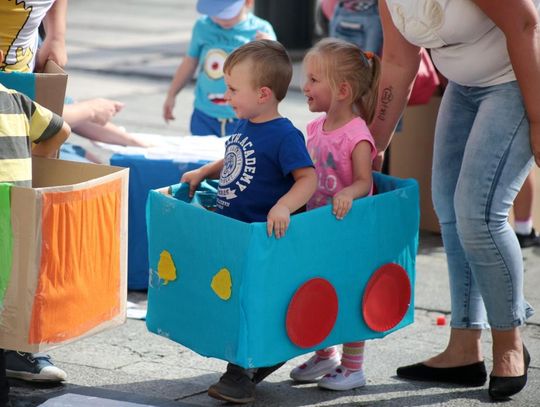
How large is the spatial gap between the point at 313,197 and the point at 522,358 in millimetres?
911

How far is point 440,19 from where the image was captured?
144 inches

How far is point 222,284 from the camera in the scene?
138 inches

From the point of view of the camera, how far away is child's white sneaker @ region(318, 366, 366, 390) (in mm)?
4023

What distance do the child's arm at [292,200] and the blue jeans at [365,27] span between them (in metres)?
3.00

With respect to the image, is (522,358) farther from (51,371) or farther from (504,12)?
(51,371)

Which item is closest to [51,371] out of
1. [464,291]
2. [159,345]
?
[159,345]

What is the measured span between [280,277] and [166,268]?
44 centimetres

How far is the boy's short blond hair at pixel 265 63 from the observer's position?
377 cm

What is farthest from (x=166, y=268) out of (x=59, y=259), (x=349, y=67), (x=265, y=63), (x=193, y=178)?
(x=349, y=67)

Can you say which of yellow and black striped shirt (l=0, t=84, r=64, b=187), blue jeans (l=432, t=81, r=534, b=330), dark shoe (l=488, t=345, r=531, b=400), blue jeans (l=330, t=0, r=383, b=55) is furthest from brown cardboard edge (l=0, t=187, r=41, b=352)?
blue jeans (l=330, t=0, r=383, b=55)

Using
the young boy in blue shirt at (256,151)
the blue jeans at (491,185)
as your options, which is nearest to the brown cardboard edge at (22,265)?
the young boy in blue shirt at (256,151)

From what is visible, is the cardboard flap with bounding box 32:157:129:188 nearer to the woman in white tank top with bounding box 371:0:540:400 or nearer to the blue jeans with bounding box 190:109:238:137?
the woman in white tank top with bounding box 371:0:540:400

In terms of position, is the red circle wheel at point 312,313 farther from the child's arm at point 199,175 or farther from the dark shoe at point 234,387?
the child's arm at point 199,175

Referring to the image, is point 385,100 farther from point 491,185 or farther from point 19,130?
point 19,130
